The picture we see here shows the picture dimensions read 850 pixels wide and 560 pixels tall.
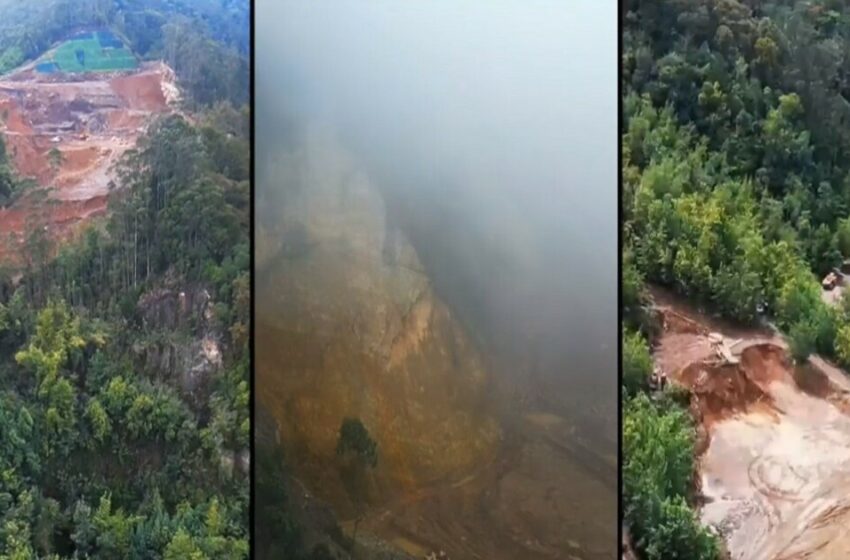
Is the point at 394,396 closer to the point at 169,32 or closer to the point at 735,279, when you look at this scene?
the point at 735,279

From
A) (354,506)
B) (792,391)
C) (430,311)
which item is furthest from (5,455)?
(792,391)

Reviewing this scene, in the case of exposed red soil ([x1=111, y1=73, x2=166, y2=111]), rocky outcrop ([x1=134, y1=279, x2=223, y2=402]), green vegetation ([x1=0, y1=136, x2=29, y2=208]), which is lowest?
rocky outcrop ([x1=134, y1=279, x2=223, y2=402])

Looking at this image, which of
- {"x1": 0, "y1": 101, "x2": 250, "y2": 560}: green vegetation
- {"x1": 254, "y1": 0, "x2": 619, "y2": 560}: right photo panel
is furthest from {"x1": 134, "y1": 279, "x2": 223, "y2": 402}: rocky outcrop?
{"x1": 254, "y1": 0, "x2": 619, "y2": 560}: right photo panel

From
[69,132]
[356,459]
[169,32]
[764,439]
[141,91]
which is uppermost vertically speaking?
[169,32]

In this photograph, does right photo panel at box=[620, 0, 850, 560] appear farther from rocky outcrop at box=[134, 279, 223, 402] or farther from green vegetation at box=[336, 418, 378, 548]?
rocky outcrop at box=[134, 279, 223, 402]

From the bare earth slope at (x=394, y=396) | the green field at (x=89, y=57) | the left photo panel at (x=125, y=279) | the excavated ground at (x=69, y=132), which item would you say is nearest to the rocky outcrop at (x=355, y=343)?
the bare earth slope at (x=394, y=396)

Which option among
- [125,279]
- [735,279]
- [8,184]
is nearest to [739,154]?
[735,279]

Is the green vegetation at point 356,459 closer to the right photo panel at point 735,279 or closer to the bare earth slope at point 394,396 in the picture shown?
the bare earth slope at point 394,396
